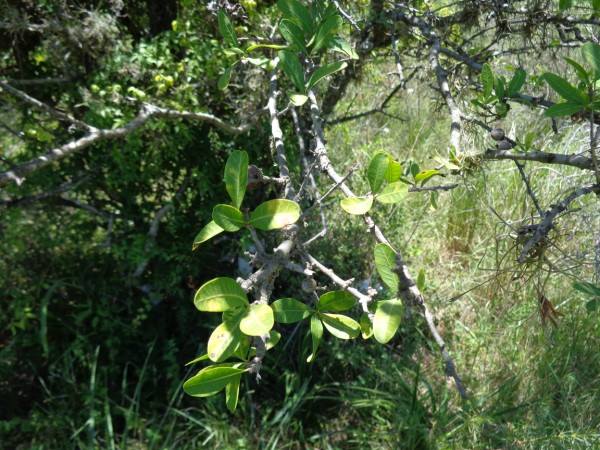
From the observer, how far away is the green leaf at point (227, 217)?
59cm

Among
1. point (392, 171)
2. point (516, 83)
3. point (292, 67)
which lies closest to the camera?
point (392, 171)

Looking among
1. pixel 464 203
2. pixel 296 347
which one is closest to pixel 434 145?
pixel 464 203

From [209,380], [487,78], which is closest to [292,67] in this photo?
[487,78]

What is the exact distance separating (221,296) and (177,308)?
1617 millimetres

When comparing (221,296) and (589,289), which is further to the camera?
(589,289)

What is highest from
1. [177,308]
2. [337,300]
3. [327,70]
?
[327,70]

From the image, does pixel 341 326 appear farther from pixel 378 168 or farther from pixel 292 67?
pixel 292 67

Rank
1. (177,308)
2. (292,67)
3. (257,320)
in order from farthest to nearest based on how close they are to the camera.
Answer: (177,308)
(292,67)
(257,320)

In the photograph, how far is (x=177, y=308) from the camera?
2090 millimetres

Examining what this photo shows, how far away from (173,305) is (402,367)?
99cm

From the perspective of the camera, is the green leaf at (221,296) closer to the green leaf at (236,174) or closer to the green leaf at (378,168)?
the green leaf at (236,174)

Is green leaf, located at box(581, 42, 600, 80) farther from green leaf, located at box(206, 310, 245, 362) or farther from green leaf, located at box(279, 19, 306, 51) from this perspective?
green leaf, located at box(206, 310, 245, 362)

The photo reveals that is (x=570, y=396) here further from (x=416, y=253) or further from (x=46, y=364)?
(x=46, y=364)

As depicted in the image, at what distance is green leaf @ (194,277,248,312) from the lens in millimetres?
546
